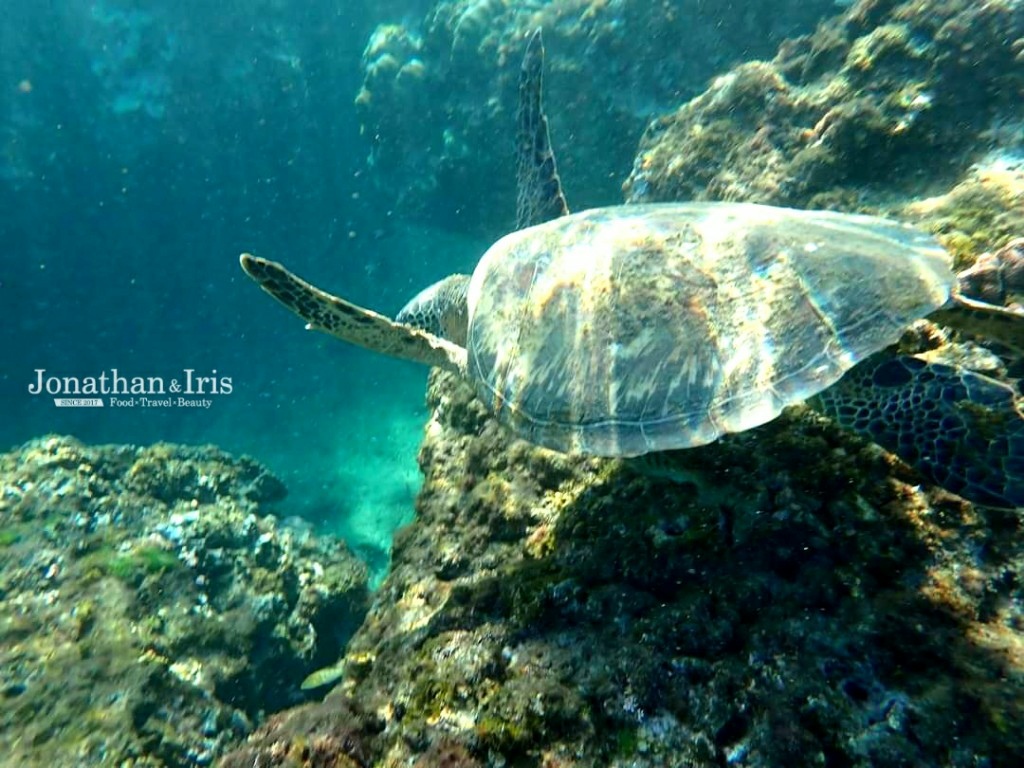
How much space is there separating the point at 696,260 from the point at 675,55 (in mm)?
8999

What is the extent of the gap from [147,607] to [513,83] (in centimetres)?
1211

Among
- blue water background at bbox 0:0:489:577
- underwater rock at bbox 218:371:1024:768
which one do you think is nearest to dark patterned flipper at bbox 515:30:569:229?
underwater rock at bbox 218:371:1024:768

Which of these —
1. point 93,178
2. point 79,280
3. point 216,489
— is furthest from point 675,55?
point 79,280

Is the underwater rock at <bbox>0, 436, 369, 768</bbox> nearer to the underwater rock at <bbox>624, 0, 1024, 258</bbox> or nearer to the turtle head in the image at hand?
the turtle head

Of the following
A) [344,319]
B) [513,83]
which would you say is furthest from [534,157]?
[513,83]

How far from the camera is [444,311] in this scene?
4781mm

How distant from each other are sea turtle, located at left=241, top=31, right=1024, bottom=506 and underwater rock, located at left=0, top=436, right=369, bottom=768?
4255 millimetres

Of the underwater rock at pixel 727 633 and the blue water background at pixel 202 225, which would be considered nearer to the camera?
the underwater rock at pixel 727 633

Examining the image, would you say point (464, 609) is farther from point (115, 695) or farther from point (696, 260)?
point (115, 695)

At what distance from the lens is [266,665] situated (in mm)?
6305

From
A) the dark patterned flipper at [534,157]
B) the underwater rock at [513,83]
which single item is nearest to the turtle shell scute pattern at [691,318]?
the dark patterned flipper at [534,157]

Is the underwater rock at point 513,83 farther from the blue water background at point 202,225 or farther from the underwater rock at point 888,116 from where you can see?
the underwater rock at point 888,116

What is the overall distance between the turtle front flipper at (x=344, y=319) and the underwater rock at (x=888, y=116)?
362 centimetres

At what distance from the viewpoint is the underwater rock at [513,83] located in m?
9.39
